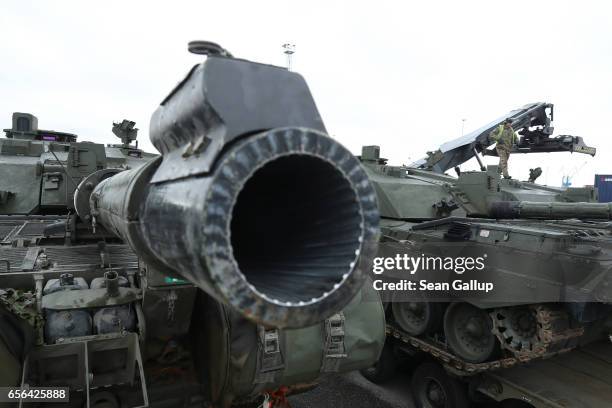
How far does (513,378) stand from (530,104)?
35.0 feet

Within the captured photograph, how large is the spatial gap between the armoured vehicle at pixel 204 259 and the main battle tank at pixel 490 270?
2834 mm

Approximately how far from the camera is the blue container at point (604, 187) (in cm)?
2023

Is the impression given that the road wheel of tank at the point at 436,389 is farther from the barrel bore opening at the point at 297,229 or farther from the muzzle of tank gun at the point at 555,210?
the barrel bore opening at the point at 297,229

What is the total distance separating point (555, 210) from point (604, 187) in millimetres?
15768

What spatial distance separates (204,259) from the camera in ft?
4.34

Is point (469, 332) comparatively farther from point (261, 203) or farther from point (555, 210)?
point (261, 203)

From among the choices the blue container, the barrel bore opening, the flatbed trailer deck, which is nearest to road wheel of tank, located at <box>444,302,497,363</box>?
the flatbed trailer deck

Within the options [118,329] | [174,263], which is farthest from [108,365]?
[174,263]

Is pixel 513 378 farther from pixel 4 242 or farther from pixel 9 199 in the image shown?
pixel 9 199

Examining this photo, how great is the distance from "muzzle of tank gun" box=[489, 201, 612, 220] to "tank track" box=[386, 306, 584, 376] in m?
2.14

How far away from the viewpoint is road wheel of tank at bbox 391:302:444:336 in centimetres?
700

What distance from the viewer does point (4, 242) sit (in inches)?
165

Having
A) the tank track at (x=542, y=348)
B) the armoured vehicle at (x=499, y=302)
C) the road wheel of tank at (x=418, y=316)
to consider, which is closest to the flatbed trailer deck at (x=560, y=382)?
the armoured vehicle at (x=499, y=302)

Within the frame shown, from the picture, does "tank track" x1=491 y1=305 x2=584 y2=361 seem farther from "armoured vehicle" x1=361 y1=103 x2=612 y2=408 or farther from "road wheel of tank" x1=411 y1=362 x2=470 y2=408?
"road wheel of tank" x1=411 y1=362 x2=470 y2=408
